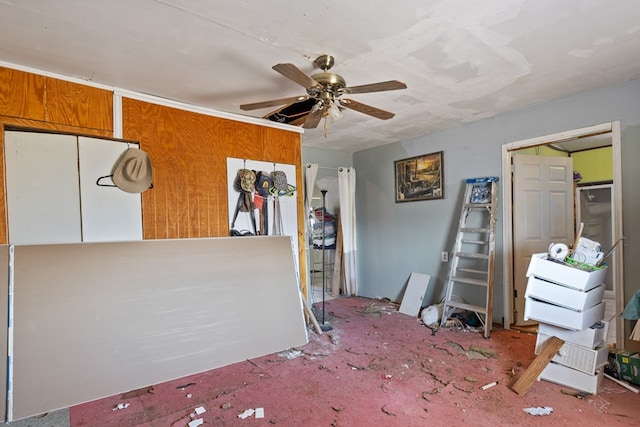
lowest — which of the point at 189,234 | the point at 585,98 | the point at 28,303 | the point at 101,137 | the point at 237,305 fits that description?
the point at 237,305

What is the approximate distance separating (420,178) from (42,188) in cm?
389

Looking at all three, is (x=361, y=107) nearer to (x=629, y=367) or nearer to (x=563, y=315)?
(x=563, y=315)

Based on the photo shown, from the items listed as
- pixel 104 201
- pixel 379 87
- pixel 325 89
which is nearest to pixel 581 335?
pixel 379 87

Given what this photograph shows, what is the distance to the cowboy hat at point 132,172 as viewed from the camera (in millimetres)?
2576

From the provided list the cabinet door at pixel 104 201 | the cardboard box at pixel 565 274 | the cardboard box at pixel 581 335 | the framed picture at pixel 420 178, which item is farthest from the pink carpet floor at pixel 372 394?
the framed picture at pixel 420 178

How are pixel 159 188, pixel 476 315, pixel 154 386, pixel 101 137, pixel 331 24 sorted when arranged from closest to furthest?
pixel 331 24
pixel 154 386
pixel 101 137
pixel 159 188
pixel 476 315

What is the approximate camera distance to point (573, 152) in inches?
200

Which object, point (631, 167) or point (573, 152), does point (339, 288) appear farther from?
point (573, 152)

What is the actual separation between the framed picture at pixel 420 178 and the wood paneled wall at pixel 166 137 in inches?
74.5

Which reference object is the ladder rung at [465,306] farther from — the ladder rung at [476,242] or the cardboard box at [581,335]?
the cardboard box at [581,335]

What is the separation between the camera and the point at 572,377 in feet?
7.43

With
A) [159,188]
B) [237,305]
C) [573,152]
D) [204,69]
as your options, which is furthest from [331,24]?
[573,152]

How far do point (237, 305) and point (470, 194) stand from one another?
9.18 ft

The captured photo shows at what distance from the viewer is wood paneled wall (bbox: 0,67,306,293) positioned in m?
2.29
